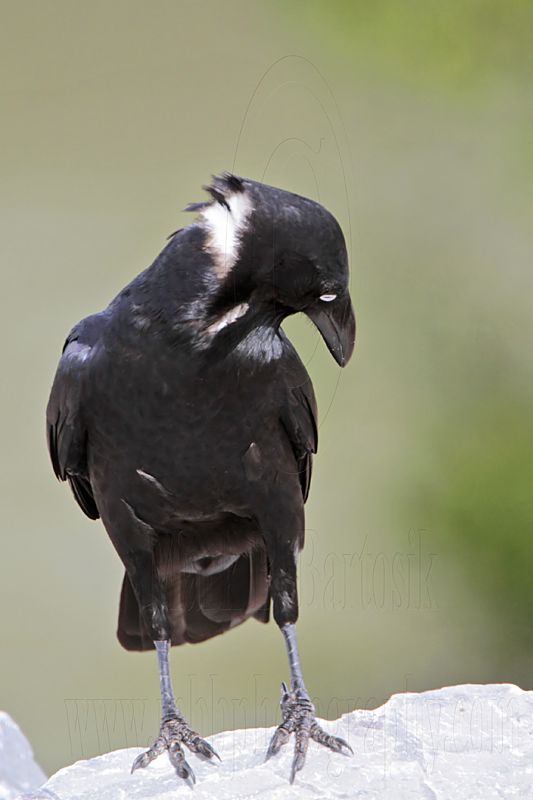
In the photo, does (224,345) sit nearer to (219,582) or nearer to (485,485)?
(219,582)

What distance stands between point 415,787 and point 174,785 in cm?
36

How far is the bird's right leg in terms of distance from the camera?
6.56ft

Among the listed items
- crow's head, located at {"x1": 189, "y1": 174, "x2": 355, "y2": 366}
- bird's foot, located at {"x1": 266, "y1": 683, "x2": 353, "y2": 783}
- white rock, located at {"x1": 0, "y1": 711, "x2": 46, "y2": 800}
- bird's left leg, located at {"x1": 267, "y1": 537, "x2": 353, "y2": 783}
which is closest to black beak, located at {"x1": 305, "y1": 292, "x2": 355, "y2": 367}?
crow's head, located at {"x1": 189, "y1": 174, "x2": 355, "y2": 366}

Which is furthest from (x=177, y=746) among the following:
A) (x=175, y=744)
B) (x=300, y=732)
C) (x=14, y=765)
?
(x=14, y=765)

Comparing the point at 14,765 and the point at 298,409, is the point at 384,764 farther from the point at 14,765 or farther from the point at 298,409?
the point at 14,765

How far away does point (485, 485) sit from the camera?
351cm

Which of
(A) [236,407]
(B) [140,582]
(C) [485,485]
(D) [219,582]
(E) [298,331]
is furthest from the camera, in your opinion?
(C) [485,485]

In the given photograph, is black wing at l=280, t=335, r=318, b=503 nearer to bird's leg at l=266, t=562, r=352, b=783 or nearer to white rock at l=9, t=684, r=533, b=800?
bird's leg at l=266, t=562, r=352, b=783

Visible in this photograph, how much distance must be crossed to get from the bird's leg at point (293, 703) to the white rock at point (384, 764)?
0.05 ft

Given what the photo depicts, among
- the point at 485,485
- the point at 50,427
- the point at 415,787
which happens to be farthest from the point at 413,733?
the point at 485,485

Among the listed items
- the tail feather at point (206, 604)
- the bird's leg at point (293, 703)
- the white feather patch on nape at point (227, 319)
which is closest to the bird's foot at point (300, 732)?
the bird's leg at point (293, 703)

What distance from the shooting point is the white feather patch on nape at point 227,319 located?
186cm

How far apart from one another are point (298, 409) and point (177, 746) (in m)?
0.57

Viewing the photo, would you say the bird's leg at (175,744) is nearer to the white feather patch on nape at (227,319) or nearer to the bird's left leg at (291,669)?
the bird's left leg at (291,669)
